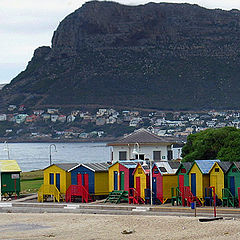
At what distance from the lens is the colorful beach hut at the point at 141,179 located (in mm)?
50062

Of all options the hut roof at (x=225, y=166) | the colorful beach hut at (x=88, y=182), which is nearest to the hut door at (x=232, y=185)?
the hut roof at (x=225, y=166)

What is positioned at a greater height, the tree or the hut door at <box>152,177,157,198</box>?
the tree

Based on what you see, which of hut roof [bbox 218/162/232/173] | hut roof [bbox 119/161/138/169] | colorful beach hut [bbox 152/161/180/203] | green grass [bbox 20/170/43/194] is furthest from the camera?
green grass [bbox 20/170/43/194]

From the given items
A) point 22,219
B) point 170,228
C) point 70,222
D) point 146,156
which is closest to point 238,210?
point 170,228

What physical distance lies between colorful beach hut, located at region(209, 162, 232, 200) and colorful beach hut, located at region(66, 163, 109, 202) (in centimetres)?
933

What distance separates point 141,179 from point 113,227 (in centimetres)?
1049

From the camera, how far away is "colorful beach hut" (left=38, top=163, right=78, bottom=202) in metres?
53.7

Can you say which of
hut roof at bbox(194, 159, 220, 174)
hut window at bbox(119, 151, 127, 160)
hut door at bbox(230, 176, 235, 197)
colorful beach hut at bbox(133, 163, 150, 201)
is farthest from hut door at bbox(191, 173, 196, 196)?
hut window at bbox(119, 151, 127, 160)

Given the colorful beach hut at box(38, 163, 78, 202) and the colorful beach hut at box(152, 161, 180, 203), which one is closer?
the colorful beach hut at box(152, 161, 180, 203)

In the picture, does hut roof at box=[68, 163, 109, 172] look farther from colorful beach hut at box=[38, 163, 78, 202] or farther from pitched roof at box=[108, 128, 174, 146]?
pitched roof at box=[108, 128, 174, 146]

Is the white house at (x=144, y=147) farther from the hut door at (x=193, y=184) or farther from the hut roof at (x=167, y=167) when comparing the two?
the hut door at (x=193, y=184)

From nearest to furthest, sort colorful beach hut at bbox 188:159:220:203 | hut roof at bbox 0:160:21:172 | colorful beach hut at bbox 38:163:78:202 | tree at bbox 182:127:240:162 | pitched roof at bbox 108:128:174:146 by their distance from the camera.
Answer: colorful beach hut at bbox 188:159:220:203, colorful beach hut at bbox 38:163:78:202, hut roof at bbox 0:160:21:172, tree at bbox 182:127:240:162, pitched roof at bbox 108:128:174:146

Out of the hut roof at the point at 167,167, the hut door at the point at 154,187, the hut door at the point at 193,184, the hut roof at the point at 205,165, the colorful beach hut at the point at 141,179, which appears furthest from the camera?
the colorful beach hut at the point at 141,179

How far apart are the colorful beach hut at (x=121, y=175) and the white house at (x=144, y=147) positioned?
11.2m
